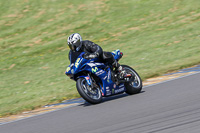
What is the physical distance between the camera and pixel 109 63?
28.8 feet

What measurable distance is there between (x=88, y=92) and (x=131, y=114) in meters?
1.80

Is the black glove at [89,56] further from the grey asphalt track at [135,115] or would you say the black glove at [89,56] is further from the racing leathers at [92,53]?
the grey asphalt track at [135,115]

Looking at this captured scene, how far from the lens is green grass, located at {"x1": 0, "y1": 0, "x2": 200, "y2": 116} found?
11.8 metres

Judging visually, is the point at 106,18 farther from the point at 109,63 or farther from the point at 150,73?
the point at 109,63

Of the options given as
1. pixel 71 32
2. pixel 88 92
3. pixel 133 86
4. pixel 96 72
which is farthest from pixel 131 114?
pixel 71 32

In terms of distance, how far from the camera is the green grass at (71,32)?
11795 mm

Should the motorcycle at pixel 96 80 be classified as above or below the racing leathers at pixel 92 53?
below

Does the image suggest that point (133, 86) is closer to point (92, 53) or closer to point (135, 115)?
point (92, 53)

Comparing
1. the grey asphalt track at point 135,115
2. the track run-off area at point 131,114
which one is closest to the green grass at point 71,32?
the track run-off area at point 131,114

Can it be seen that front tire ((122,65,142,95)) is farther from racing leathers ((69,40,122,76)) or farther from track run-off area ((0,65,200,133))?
racing leathers ((69,40,122,76))

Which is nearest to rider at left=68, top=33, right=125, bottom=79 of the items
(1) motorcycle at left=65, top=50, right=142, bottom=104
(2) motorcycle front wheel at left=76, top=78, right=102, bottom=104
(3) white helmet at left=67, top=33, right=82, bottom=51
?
(3) white helmet at left=67, top=33, right=82, bottom=51

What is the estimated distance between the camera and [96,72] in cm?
832

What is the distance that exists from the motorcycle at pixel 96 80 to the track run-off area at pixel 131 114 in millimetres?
216

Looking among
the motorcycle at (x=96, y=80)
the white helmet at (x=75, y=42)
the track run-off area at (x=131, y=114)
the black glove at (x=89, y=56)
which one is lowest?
the track run-off area at (x=131, y=114)
